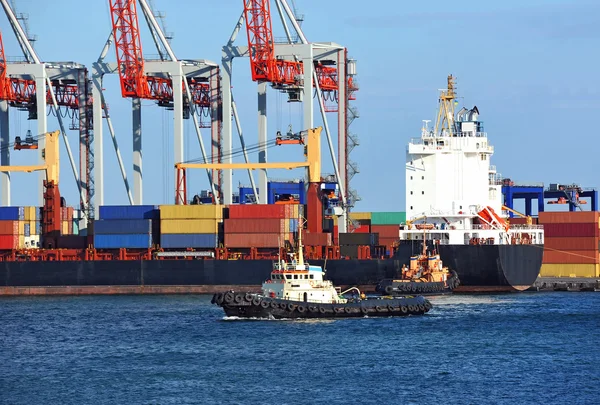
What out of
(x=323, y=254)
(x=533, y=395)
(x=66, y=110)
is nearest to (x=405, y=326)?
(x=533, y=395)

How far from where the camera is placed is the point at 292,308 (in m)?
54.3

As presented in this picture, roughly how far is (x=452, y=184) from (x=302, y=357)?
34490 mm

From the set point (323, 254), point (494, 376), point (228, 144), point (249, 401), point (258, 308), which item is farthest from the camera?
point (228, 144)

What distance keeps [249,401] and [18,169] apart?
4896 centimetres

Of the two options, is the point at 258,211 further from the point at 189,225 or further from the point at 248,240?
the point at 189,225

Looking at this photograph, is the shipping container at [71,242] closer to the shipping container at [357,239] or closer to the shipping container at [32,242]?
the shipping container at [32,242]

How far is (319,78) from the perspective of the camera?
81.3 m

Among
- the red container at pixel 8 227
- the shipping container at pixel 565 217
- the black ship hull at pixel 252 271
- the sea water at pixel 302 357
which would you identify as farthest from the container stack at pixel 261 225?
the shipping container at pixel 565 217

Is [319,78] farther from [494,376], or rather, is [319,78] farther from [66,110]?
[494,376]

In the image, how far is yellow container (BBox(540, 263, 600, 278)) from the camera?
82.4m

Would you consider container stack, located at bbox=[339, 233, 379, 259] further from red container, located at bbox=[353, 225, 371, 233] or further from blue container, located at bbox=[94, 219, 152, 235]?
blue container, located at bbox=[94, 219, 152, 235]

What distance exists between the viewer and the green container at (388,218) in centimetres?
7947

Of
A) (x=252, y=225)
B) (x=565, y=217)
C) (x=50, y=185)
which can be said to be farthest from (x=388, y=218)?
(x=50, y=185)

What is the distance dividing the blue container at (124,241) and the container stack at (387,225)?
14847 millimetres
